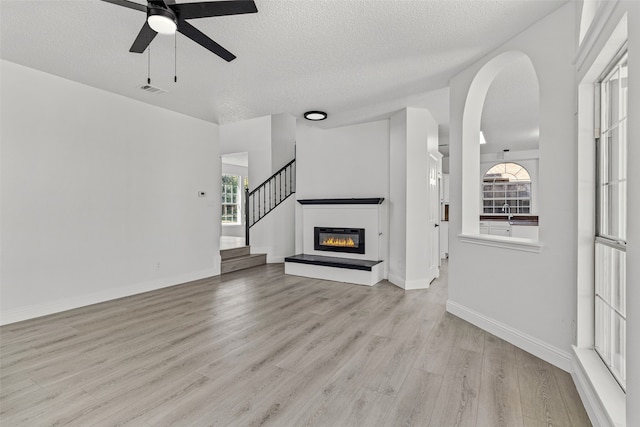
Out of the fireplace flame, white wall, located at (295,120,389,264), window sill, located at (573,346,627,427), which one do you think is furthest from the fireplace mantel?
window sill, located at (573,346,627,427)

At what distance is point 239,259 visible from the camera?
20.9ft

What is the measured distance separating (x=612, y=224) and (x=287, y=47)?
9.70ft

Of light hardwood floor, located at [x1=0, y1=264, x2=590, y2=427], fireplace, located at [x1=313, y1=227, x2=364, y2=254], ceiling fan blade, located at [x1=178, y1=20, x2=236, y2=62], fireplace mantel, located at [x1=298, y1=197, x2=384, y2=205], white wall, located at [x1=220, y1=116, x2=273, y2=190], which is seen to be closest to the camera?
light hardwood floor, located at [x1=0, y1=264, x2=590, y2=427]

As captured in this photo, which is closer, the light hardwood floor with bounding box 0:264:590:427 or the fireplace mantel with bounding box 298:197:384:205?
the light hardwood floor with bounding box 0:264:590:427

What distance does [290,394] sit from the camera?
6.74 ft

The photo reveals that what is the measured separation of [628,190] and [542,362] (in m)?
1.70

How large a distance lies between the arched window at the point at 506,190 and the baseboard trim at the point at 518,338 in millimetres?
5974

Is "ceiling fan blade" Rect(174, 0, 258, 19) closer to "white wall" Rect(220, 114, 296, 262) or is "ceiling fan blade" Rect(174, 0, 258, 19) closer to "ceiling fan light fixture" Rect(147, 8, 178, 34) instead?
"ceiling fan light fixture" Rect(147, 8, 178, 34)

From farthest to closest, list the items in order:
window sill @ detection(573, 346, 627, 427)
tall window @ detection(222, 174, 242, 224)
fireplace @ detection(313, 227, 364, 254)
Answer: tall window @ detection(222, 174, 242, 224) < fireplace @ detection(313, 227, 364, 254) < window sill @ detection(573, 346, 627, 427)

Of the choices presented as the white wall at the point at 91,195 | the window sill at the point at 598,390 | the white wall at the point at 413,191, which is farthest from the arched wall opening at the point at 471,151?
the white wall at the point at 91,195

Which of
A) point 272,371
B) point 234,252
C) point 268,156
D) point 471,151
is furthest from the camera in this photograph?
point 268,156

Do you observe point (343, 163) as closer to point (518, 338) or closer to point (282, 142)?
point (282, 142)

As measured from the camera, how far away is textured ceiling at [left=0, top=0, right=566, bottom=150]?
2.48 meters

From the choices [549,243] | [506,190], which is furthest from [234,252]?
[506,190]
